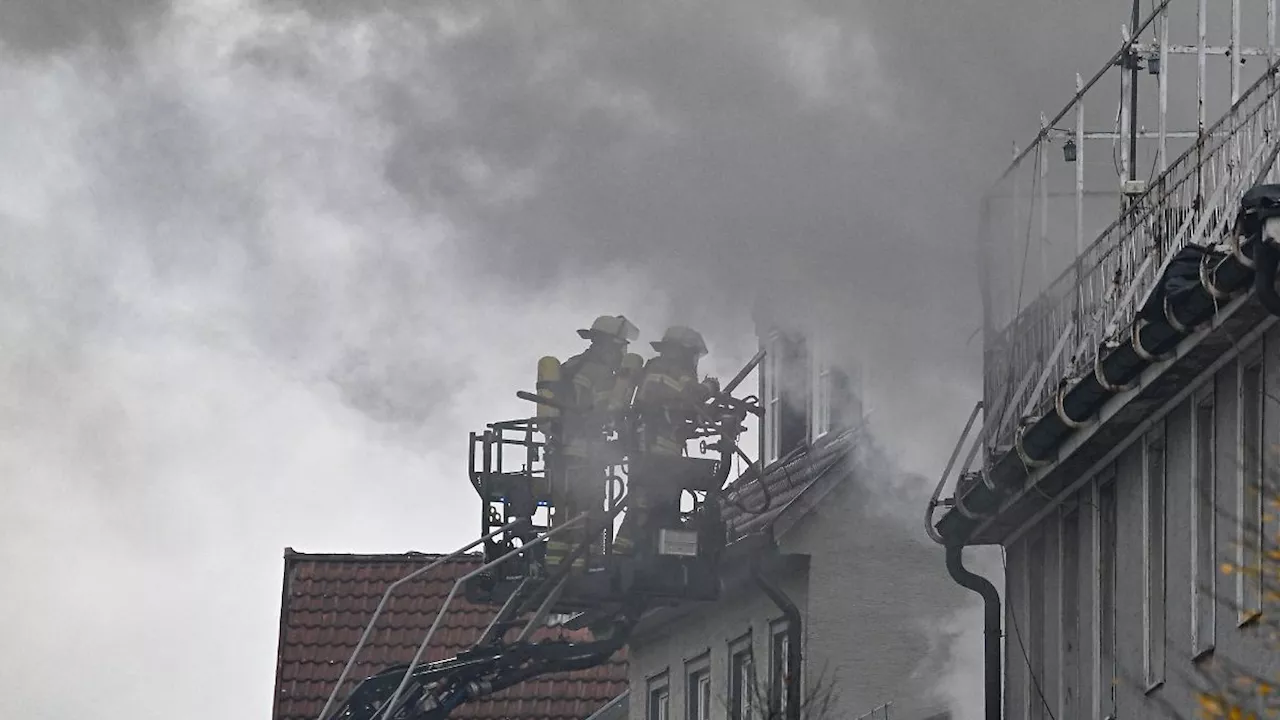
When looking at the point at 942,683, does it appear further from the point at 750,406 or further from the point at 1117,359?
the point at 1117,359

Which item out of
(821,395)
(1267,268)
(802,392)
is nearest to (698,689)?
(802,392)

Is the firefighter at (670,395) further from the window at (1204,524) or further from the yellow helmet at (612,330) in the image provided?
the window at (1204,524)

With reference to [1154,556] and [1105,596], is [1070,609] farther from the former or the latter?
[1154,556]

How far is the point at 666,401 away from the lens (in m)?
26.3

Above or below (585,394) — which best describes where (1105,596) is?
below

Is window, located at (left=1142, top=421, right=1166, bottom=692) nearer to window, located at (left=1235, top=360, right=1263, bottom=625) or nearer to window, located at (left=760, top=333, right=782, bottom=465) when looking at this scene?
window, located at (left=1235, top=360, right=1263, bottom=625)

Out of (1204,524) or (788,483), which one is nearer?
(1204,524)

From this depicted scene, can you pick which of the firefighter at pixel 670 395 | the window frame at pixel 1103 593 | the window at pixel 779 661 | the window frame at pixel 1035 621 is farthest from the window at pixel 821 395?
the window frame at pixel 1103 593

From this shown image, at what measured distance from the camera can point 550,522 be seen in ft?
89.1

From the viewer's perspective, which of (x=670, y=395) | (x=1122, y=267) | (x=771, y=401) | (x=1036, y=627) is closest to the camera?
(x=1122, y=267)

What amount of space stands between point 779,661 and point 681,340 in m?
3.24

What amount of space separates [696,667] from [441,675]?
3.52 meters

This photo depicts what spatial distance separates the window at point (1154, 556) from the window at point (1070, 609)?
196 cm

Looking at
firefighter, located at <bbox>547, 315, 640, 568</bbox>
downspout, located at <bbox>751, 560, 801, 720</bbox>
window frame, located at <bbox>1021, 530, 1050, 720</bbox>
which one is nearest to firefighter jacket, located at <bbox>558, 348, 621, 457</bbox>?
firefighter, located at <bbox>547, 315, 640, 568</bbox>
